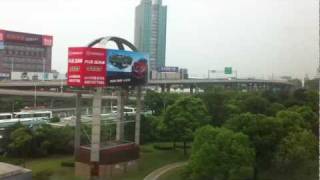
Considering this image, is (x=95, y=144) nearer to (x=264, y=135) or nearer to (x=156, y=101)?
(x=264, y=135)

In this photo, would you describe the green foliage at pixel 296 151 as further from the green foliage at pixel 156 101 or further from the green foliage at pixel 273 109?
the green foliage at pixel 156 101

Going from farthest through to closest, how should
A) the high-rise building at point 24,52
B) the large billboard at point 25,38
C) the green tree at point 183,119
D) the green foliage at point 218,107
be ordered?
the high-rise building at point 24,52
the large billboard at point 25,38
the green foliage at point 218,107
the green tree at point 183,119

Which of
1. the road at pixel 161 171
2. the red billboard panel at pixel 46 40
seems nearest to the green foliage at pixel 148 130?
the road at pixel 161 171

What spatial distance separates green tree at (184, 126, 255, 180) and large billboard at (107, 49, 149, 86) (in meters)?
5.97

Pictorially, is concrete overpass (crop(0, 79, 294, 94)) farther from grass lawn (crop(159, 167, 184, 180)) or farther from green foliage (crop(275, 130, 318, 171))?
green foliage (crop(275, 130, 318, 171))

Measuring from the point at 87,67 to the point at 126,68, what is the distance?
273 cm

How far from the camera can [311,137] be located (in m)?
17.0

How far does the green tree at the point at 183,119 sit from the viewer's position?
25.0 m

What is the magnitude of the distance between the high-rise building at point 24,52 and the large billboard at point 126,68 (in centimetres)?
5900

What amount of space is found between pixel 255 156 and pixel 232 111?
1147 cm

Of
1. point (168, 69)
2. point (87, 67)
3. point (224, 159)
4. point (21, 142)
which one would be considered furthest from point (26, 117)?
point (168, 69)

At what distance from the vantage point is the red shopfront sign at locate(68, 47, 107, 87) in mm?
19297

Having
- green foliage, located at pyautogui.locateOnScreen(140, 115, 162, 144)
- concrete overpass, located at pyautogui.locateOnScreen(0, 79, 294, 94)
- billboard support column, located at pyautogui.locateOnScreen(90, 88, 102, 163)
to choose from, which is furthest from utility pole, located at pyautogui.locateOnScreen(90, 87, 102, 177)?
concrete overpass, located at pyautogui.locateOnScreen(0, 79, 294, 94)

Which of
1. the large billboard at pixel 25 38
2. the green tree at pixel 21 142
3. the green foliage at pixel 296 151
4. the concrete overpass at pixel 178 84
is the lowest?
the green tree at pixel 21 142
